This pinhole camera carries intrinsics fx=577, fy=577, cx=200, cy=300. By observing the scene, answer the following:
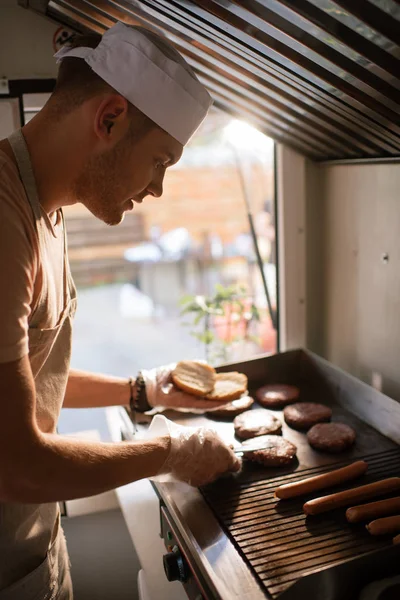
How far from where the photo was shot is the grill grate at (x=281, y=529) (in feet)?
4.02

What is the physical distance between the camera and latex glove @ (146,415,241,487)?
141cm

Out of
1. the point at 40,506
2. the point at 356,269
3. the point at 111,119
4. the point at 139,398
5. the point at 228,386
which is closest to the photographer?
the point at 111,119

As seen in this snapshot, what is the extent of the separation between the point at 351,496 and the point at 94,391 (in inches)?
32.7

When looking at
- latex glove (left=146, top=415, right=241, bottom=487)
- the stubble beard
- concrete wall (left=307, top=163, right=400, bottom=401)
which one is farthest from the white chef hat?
concrete wall (left=307, top=163, right=400, bottom=401)

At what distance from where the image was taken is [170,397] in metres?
1.96

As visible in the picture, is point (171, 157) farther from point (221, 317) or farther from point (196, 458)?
point (221, 317)

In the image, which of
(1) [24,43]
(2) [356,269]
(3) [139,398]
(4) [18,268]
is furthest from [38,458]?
(1) [24,43]

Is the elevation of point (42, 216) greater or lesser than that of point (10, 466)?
greater

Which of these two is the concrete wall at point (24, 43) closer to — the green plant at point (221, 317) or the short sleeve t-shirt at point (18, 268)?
the short sleeve t-shirt at point (18, 268)

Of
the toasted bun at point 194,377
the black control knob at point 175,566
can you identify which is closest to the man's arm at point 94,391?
the toasted bun at point 194,377

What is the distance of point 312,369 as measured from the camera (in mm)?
2227

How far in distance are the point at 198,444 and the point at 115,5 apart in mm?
1220

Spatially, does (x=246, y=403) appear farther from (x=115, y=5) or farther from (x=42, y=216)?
(x=115, y=5)

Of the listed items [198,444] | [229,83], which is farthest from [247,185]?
[198,444]
